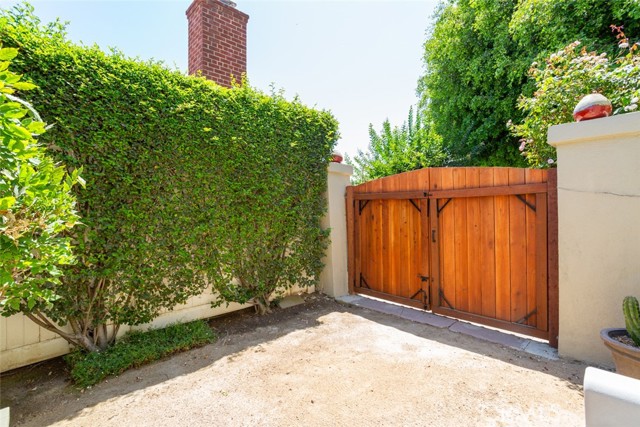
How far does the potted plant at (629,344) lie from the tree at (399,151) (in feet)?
20.4

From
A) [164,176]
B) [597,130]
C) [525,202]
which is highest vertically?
[597,130]

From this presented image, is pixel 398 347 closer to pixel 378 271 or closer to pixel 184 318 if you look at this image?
pixel 378 271

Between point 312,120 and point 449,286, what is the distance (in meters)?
3.19

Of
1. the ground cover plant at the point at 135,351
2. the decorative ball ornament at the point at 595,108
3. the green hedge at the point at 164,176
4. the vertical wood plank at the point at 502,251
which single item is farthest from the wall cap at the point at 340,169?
the decorative ball ornament at the point at 595,108

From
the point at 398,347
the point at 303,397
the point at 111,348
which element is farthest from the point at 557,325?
the point at 111,348

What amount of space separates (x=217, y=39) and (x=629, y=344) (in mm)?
7192

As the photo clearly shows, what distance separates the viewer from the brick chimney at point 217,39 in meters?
5.63

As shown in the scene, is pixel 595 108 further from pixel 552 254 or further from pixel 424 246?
pixel 424 246

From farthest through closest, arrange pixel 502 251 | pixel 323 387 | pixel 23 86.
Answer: pixel 502 251, pixel 323 387, pixel 23 86

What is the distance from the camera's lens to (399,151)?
8.70 metres

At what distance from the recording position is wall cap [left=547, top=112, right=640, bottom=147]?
8.01 feet

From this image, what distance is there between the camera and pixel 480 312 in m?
3.73

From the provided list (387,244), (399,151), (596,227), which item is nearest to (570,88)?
(596,227)

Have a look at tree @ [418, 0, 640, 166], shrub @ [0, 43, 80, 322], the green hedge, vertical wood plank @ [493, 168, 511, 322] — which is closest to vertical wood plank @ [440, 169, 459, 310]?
vertical wood plank @ [493, 168, 511, 322]
